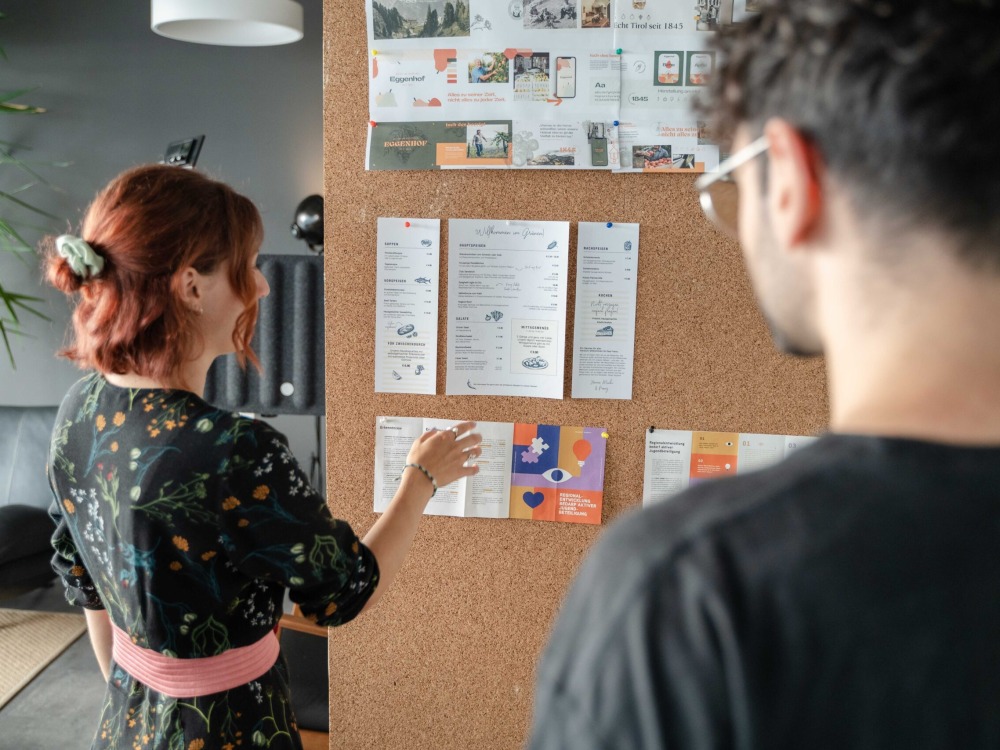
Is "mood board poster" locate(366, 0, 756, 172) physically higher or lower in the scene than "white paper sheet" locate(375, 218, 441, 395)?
higher

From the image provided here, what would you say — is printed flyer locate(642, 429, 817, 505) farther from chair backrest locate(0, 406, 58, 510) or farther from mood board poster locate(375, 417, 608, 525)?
chair backrest locate(0, 406, 58, 510)

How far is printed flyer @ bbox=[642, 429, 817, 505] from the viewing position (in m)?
1.63

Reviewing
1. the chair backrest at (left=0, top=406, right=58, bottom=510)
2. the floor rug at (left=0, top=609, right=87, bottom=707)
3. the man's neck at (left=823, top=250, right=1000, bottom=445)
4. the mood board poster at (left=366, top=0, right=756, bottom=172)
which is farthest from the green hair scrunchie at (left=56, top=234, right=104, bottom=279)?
the chair backrest at (left=0, top=406, right=58, bottom=510)

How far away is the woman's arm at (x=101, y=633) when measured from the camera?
55.6 inches

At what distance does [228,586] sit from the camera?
1.15 metres

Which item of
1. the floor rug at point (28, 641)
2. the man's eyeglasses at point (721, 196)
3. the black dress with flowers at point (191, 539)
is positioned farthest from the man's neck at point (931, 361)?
the floor rug at point (28, 641)

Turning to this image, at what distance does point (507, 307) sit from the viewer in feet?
5.32

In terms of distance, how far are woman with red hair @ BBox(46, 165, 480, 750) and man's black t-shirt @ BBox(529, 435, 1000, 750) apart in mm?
744

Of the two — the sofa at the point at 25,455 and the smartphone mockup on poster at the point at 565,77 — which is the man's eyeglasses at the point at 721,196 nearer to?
the smartphone mockup on poster at the point at 565,77

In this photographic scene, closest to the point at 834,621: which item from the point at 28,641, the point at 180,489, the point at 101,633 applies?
the point at 180,489

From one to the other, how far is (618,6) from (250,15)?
5.37ft

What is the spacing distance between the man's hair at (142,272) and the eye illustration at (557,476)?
0.72m

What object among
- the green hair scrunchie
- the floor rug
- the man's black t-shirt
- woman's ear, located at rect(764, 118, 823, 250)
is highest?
woman's ear, located at rect(764, 118, 823, 250)

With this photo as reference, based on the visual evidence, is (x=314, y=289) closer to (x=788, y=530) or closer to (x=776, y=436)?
(x=776, y=436)
